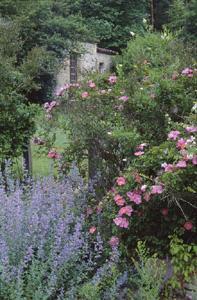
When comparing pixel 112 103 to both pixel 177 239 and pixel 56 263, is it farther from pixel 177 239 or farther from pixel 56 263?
pixel 56 263

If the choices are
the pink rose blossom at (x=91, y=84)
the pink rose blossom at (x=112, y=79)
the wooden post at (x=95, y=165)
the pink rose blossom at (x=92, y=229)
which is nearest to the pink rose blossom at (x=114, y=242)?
the pink rose blossom at (x=92, y=229)

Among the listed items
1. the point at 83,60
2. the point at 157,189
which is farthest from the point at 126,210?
the point at 83,60

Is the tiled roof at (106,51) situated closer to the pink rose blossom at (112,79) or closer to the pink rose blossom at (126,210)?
the pink rose blossom at (112,79)

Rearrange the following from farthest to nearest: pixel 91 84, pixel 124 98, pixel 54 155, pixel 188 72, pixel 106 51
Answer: pixel 106 51
pixel 91 84
pixel 54 155
pixel 188 72
pixel 124 98

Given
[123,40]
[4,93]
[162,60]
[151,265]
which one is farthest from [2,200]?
[123,40]

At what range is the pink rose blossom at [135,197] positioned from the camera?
145 inches

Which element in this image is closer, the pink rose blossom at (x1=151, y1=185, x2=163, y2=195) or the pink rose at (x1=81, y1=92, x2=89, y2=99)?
the pink rose blossom at (x1=151, y1=185, x2=163, y2=195)

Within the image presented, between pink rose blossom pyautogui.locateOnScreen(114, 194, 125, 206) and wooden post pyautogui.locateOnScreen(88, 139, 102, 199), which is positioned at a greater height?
pink rose blossom pyautogui.locateOnScreen(114, 194, 125, 206)

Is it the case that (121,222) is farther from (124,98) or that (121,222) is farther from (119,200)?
(124,98)

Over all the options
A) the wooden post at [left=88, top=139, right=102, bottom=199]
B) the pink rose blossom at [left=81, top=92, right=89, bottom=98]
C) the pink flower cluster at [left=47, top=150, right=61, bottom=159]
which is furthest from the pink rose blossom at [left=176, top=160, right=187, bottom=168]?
the pink flower cluster at [left=47, top=150, right=61, bottom=159]

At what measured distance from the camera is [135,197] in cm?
370

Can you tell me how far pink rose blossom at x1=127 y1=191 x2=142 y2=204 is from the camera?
12.1ft

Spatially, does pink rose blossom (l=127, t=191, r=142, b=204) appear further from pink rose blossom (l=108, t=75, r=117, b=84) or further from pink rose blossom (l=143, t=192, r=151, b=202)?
pink rose blossom (l=108, t=75, r=117, b=84)

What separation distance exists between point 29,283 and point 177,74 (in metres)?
2.47
